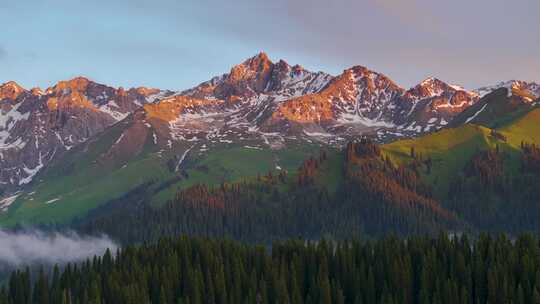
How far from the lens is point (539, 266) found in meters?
186

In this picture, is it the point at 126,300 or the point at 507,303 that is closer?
the point at 507,303

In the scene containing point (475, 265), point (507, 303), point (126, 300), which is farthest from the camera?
point (475, 265)

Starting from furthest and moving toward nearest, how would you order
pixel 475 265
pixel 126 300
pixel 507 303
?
pixel 475 265
pixel 126 300
pixel 507 303

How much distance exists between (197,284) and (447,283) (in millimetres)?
65123

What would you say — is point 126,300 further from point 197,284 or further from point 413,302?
point 413,302

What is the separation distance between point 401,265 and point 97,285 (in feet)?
270

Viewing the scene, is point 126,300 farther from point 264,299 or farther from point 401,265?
point 401,265

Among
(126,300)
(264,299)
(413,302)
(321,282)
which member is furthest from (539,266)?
(126,300)

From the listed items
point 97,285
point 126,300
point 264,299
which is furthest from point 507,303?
point 97,285

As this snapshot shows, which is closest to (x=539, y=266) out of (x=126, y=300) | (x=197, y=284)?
(x=197, y=284)

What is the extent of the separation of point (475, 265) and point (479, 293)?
11536 mm

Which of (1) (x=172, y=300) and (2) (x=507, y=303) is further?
(1) (x=172, y=300)

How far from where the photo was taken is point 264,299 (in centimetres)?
18738

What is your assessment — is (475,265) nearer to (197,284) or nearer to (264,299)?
(264,299)
